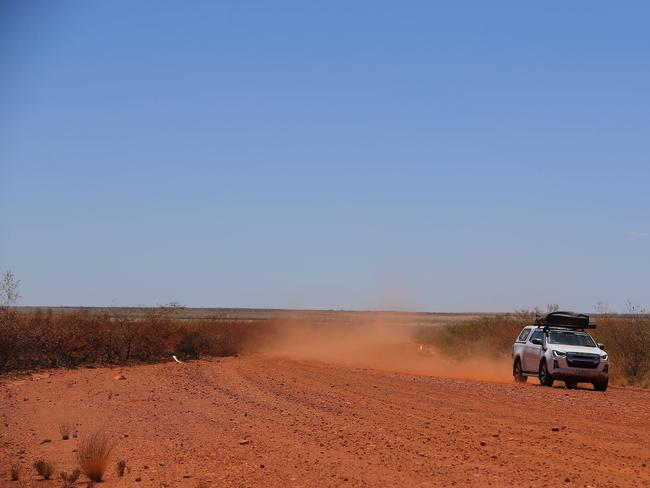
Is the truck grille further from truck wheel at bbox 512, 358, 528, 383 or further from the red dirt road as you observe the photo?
truck wheel at bbox 512, 358, 528, 383

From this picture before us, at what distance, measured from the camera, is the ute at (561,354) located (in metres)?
27.5

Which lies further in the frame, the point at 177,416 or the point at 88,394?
the point at 88,394

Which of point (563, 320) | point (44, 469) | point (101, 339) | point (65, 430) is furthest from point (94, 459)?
point (101, 339)

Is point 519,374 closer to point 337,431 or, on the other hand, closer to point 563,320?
point 563,320

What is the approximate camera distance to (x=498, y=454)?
13320mm

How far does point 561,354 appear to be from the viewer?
2769 cm

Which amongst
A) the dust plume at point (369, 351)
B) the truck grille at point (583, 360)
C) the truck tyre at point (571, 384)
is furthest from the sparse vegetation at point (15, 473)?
the dust plume at point (369, 351)

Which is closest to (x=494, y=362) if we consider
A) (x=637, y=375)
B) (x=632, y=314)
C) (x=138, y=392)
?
(x=632, y=314)

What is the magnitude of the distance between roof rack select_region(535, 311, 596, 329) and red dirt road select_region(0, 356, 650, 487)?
3820 millimetres

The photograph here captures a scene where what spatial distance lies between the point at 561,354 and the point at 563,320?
3.54m

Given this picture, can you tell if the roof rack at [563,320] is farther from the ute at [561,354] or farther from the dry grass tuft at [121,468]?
the dry grass tuft at [121,468]

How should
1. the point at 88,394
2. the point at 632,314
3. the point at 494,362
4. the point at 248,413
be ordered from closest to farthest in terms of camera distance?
the point at 248,413
the point at 88,394
the point at 632,314
the point at 494,362

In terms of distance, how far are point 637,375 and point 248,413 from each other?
20.0m

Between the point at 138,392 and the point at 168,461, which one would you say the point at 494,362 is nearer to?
the point at 138,392
